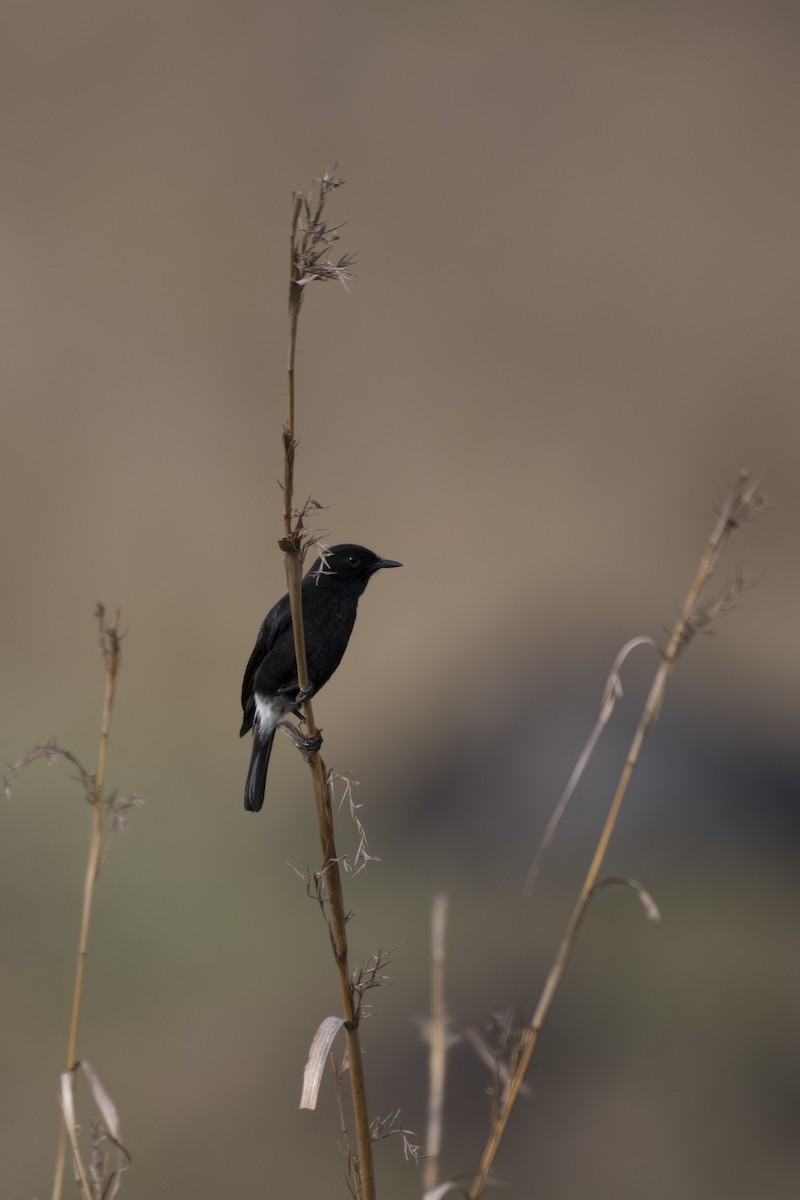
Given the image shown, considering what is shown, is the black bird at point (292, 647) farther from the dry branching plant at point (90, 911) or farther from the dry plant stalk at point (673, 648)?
the dry plant stalk at point (673, 648)

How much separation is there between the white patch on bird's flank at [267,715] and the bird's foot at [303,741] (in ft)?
4.11

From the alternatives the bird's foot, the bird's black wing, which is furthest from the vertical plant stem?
the bird's black wing

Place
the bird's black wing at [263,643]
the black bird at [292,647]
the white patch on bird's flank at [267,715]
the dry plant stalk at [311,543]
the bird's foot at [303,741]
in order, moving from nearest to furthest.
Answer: the dry plant stalk at [311,543]
the bird's foot at [303,741]
the black bird at [292,647]
the bird's black wing at [263,643]
the white patch on bird's flank at [267,715]

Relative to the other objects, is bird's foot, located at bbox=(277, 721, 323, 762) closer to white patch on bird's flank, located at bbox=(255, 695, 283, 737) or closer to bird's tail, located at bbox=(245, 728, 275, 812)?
bird's tail, located at bbox=(245, 728, 275, 812)

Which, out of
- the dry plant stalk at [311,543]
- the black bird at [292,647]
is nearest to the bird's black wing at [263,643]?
the black bird at [292,647]

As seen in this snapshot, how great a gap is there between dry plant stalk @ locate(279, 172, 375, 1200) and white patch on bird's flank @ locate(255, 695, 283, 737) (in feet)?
7.49

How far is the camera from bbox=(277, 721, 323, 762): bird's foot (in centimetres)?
262

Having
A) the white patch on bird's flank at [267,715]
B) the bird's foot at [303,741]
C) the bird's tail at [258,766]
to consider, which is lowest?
the bird's tail at [258,766]

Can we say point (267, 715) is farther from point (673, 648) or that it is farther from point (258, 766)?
point (673, 648)

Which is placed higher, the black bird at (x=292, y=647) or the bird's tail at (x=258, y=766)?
the black bird at (x=292, y=647)

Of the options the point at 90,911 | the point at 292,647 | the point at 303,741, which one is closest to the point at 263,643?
the point at 292,647

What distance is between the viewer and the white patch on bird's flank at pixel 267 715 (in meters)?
4.51

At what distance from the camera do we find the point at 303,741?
3074 mm

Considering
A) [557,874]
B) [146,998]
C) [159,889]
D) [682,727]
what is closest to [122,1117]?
[146,998]
